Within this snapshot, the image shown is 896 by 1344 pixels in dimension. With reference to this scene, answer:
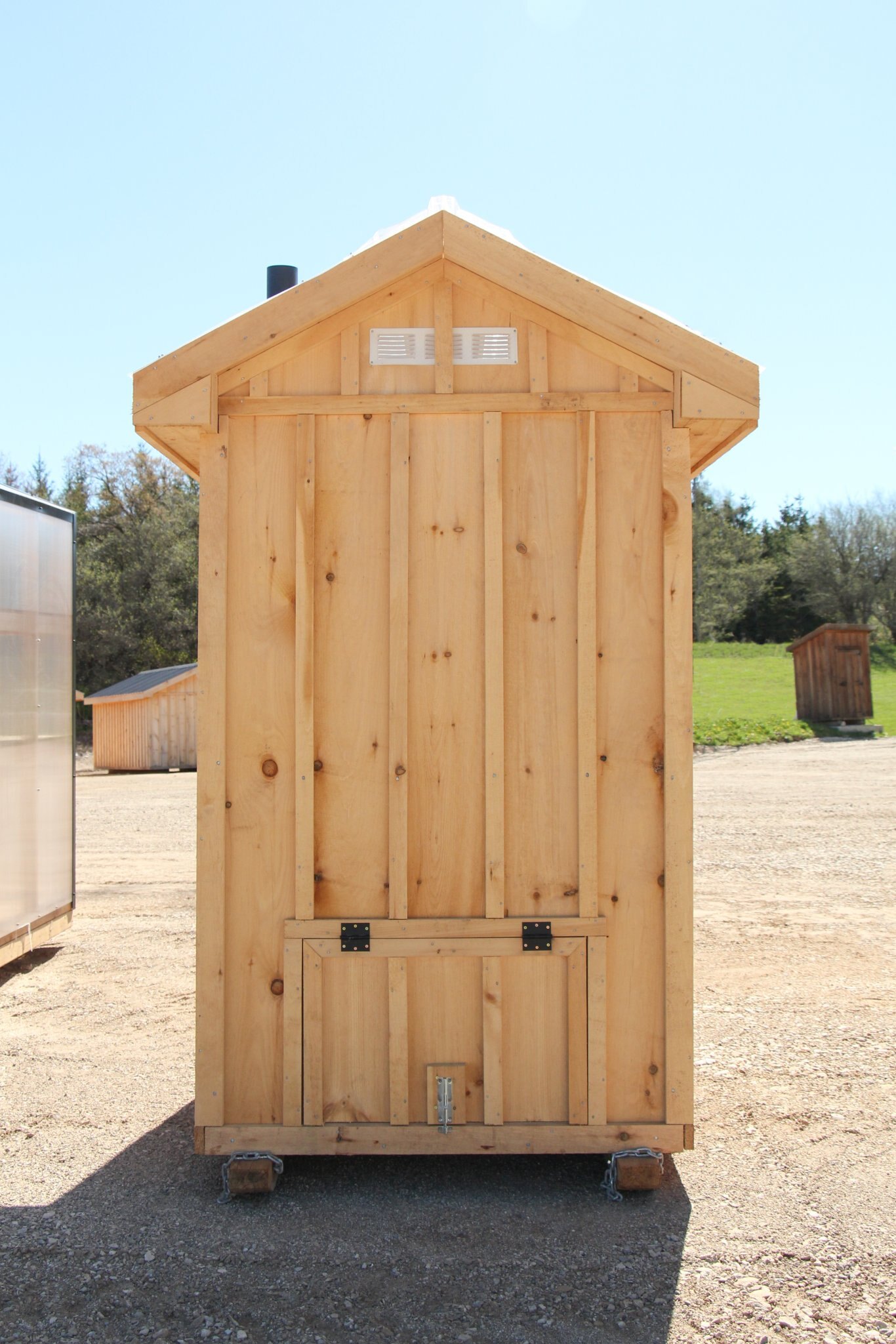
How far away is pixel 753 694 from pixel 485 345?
2411 cm

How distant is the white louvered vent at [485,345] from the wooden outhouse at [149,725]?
17.9 m

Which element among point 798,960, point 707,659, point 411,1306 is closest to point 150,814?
point 798,960

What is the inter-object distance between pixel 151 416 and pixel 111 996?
387 cm

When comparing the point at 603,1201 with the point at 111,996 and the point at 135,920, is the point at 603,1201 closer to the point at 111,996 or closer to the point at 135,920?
the point at 111,996

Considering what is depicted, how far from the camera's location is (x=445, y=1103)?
365cm

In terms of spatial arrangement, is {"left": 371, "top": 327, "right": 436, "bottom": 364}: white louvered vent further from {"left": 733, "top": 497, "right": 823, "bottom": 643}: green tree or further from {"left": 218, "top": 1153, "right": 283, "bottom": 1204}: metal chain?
{"left": 733, "top": 497, "right": 823, "bottom": 643}: green tree

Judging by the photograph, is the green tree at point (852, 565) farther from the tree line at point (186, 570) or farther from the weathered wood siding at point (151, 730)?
the weathered wood siding at point (151, 730)

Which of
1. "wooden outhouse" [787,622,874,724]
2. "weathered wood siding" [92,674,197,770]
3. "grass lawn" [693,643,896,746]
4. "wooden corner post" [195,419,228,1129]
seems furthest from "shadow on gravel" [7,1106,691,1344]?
"wooden outhouse" [787,622,874,724]

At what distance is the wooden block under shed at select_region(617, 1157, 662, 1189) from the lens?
359cm

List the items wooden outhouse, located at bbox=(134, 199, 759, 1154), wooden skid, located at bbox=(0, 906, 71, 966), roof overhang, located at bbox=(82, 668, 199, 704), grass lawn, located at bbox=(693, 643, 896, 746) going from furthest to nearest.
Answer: grass lawn, located at bbox=(693, 643, 896, 746)
roof overhang, located at bbox=(82, 668, 199, 704)
wooden skid, located at bbox=(0, 906, 71, 966)
wooden outhouse, located at bbox=(134, 199, 759, 1154)

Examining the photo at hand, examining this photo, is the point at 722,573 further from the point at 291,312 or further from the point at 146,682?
the point at 291,312

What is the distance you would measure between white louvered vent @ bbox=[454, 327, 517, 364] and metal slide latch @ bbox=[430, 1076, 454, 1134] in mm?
2564

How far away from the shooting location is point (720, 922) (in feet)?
26.2

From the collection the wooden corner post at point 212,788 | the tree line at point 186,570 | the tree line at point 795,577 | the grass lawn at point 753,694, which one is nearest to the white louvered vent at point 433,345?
the wooden corner post at point 212,788
